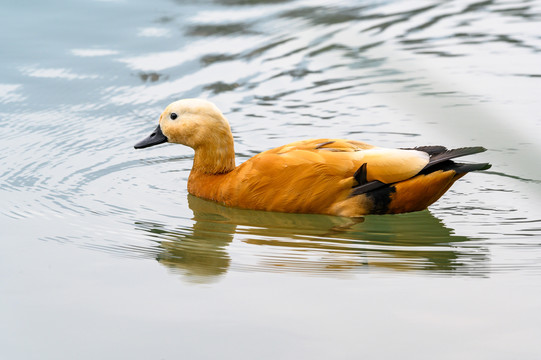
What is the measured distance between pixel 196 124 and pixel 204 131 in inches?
3.1

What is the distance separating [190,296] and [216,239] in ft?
3.68

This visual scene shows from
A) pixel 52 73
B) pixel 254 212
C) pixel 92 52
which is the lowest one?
pixel 254 212

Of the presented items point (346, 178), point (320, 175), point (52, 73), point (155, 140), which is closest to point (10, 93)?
point (52, 73)

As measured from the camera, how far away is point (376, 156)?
6.02 meters

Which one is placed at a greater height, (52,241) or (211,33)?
(211,33)

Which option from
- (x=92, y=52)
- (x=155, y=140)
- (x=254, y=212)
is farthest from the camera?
(x=92, y=52)

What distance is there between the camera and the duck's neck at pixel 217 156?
6.52 meters

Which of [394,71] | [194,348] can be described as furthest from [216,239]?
[394,71]

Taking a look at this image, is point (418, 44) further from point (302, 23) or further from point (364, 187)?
point (364, 187)

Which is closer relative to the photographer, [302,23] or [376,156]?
[376,156]

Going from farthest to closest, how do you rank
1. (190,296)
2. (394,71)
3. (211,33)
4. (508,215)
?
1. (211,33)
2. (394,71)
3. (508,215)
4. (190,296)

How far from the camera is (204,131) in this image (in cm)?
655

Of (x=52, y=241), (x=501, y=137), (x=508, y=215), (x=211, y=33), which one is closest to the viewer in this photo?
(x=52, y=241)

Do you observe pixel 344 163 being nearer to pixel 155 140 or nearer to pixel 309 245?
pixel 309 245
